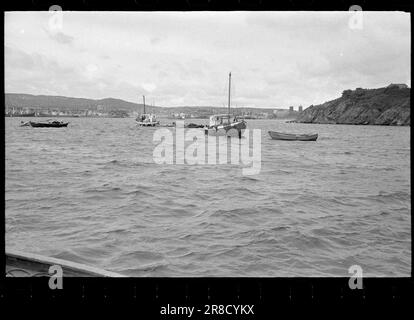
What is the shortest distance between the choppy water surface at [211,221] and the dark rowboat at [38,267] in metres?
2.45

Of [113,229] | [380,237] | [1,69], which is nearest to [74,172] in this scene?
[113,229]

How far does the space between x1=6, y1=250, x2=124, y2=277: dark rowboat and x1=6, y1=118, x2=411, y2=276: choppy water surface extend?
8.02ft

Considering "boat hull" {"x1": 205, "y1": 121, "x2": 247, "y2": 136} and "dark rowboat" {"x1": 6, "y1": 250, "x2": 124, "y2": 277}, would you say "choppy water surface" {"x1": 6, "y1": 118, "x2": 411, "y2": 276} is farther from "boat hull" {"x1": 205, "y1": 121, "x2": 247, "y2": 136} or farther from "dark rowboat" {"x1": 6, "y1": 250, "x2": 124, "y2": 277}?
"boat hull" {"x1": 205, "y1": 121, "x2": 247, "y2": 136}

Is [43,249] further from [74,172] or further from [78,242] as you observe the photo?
[74,172]

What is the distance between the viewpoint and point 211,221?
984cm

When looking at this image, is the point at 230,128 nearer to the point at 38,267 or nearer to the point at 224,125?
the point at 224,125

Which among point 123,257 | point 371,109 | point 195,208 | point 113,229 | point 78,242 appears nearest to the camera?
point 123,257

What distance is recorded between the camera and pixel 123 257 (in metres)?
6.93

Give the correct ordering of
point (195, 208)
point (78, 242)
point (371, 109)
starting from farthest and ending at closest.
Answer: point (371, 109) → point (195, 208) → point (78, 242)

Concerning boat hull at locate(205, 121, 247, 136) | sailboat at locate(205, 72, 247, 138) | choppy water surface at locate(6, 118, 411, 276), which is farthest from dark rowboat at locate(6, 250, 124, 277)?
boat hull at locate(205, 121, 247, 136)

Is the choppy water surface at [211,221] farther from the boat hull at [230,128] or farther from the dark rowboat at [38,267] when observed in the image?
the boat hull at [230,128]

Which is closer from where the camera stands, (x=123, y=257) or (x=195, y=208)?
(x=123, y=257)

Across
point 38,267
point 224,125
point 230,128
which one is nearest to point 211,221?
point 38,267
